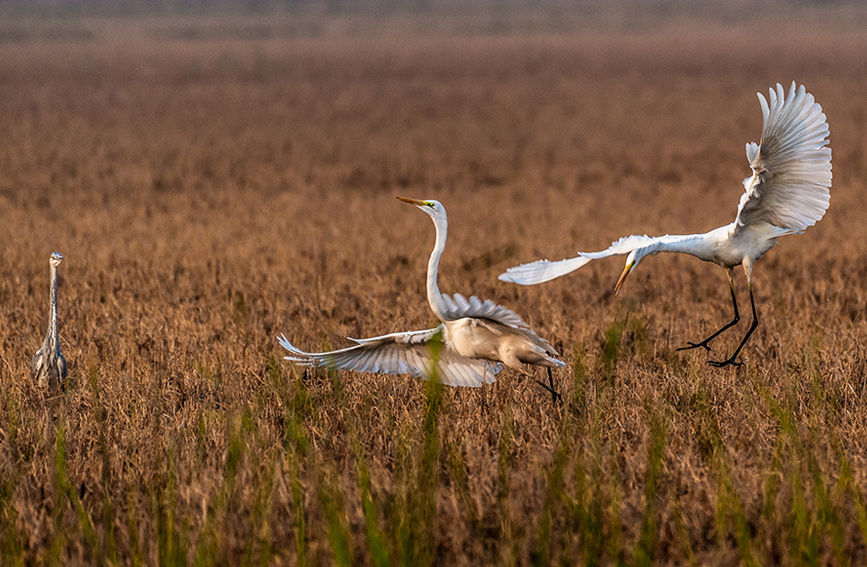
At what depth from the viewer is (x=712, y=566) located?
11.6ft

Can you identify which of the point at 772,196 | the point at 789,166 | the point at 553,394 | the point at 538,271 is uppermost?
the point at 789,166

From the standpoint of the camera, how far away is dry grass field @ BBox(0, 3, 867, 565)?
3730 mm

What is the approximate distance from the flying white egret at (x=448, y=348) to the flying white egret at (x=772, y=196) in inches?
13.8

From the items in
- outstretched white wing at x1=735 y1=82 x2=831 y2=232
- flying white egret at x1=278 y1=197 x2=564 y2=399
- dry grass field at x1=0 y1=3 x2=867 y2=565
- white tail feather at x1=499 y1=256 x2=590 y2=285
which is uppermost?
outstretched white wing at x1=735 y1=82 x2=831 y2=232

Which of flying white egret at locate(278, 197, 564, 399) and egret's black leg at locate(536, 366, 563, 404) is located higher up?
flying white egret at locate(278, 197, 564, 399)

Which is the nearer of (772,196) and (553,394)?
(553,394)

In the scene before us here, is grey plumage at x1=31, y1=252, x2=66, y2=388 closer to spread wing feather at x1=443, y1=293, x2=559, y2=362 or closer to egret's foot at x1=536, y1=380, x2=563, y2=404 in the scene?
spread wing feather at x1=443, y1=293, x2=559, y2=362

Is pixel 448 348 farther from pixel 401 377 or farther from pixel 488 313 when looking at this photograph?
pixel 488 313

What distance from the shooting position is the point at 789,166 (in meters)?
5.55

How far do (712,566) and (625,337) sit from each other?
3883 mm

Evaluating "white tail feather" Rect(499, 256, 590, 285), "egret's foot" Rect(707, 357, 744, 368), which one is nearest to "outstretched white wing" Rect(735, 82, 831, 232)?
"egret's foot" Rect(707, 357, 744, 368)

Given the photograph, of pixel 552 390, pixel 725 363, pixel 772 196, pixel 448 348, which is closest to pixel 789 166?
pixel 772 196

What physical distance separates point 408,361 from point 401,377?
540 mm

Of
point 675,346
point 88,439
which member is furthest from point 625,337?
point 88,439
